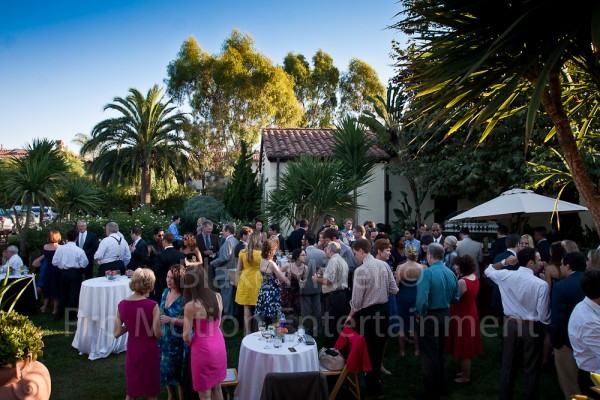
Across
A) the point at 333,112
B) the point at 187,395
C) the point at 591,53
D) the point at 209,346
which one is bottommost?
the point at 187,395

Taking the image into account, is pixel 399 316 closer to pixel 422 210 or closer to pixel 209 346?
pixel 209 346

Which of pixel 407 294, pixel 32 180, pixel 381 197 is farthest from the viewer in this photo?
pixel 381 197

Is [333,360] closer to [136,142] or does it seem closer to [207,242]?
[207,242]

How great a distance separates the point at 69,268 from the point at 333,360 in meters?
5.70

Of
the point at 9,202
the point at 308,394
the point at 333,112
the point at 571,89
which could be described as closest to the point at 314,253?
the point at 308,394

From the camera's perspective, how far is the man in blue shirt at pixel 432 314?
517 cm

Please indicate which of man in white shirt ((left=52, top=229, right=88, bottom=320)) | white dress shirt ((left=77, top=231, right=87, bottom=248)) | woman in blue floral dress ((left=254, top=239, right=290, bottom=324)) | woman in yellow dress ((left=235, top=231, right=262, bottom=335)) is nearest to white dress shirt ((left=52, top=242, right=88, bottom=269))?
man in white shirt ((left=52, top=229, right=88, bottom=320))

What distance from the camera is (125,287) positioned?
713 centimetres

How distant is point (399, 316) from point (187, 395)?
10.8ft

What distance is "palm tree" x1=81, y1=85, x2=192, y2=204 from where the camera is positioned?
74.6ft

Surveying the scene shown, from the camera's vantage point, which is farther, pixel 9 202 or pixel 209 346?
pixel 9 202

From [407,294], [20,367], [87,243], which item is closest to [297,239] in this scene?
[407,294]

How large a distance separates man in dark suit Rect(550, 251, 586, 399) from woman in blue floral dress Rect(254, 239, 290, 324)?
11.2ft

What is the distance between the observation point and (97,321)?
6875 mm
